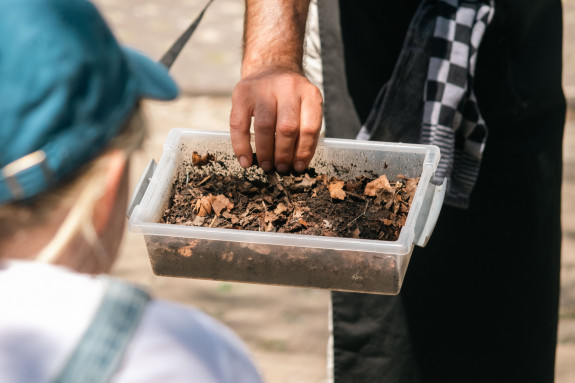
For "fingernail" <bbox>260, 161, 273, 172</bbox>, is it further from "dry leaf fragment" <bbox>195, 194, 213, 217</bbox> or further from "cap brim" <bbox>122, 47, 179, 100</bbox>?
"cap brim" <bbox>122, 47, 179, 100</bbox>

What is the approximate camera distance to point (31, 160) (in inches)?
28.3

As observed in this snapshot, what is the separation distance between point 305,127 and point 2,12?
0.64 m

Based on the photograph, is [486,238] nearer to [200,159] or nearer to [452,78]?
[452,78]

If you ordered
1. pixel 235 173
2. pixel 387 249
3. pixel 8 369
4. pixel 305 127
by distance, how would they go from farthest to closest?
pixel 235 173, pixel 305 127, pixel 387 249, pixel 8 369

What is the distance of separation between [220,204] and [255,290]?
119 cm

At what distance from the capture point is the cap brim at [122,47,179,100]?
2.89ft

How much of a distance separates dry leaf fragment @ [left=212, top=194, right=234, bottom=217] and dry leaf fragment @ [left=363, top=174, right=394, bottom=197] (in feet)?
0.86

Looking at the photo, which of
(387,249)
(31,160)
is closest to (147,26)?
(387,249)

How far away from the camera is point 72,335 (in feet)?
2.28

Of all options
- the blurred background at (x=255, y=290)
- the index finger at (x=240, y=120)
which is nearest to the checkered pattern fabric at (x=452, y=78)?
the index finger at (x=240, y=120)

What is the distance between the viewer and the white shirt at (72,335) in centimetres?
68

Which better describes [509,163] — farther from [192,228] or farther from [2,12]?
[2,12]

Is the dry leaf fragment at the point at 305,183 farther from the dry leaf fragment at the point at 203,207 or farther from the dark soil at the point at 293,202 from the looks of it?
the dry leaf fragment at the point at 203,207

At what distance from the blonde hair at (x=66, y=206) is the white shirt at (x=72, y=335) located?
0.03m
